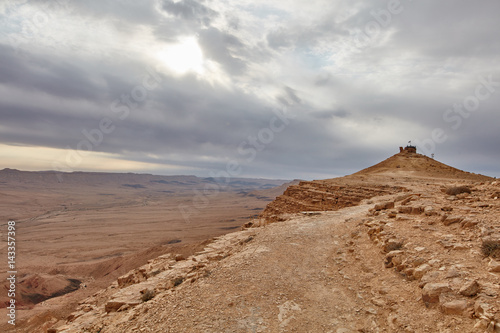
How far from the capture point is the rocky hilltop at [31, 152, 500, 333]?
5.03 m

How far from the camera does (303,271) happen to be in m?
7.73

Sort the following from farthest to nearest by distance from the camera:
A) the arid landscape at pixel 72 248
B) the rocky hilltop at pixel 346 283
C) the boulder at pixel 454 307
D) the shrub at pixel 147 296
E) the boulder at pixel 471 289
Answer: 1. the arid landscape at pixel 72 248
2. the shrub at pixel 147 296
3. the rocky hilltop at pixel 346 283
4. the boulder at pixel 471 289
5. the boulder at pixel 454 307

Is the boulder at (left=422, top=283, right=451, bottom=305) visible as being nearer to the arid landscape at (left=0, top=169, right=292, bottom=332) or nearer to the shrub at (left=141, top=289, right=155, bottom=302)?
the shrub at (left=141, top=289, right=155, bottom=302)

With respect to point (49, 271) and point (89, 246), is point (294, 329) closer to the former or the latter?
point (49, 271)

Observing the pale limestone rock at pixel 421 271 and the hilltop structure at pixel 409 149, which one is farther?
the hilltop structure at pixel 409 149

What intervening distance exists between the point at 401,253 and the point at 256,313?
456 cm

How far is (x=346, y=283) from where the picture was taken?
696 cm

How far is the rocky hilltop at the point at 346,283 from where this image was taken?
5031 mm

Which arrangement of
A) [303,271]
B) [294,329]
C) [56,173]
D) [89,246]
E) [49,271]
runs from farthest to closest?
[56,173] → [89,246] → [49,271] → [303,271] → [294,329]

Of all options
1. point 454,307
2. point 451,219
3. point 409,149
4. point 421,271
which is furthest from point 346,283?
point 409,149

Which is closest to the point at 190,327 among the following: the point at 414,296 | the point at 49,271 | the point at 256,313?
the point at 256,313

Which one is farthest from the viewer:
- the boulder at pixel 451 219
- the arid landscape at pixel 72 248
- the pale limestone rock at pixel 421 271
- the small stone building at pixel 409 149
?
the small stone building at pixel 409 149

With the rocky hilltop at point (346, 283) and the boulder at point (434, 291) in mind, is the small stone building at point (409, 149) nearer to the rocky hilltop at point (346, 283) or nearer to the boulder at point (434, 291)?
the rocky hilltop at point (346, 283)

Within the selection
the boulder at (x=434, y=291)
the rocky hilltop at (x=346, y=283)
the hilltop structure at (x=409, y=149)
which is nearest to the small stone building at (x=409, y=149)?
the hilltop structure at (x=409, y=149)
